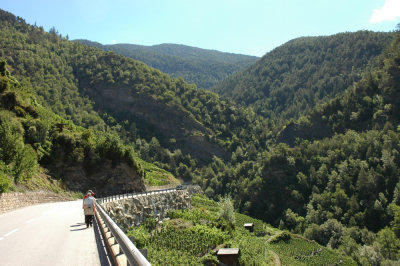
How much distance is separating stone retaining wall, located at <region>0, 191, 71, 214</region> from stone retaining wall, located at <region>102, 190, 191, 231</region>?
315 inches

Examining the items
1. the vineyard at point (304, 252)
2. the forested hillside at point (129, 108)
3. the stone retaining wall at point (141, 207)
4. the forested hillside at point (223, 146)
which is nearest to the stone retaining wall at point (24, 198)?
the forested hillside at point (223, 146)

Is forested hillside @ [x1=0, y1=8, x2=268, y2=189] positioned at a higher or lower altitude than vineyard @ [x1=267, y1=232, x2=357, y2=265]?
higher

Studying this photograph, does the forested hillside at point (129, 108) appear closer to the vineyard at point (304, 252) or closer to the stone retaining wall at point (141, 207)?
the vineyard at point (304, 252)

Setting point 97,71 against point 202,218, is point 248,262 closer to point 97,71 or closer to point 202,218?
point 202,218

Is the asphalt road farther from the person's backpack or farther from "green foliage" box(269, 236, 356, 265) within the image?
"green foliage" box(269, 236, 356, 265)

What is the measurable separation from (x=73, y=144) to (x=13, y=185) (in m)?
21.6

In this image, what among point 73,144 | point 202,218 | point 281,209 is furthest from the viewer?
point 281,209

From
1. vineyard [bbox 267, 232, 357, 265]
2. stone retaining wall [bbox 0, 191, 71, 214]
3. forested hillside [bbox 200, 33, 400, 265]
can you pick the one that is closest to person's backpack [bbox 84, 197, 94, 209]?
stone retaining wall [bbox 0, 191, 71, 214]

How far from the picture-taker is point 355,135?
476 ft

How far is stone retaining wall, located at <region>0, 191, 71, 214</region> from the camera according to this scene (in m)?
24.7

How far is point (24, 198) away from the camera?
30594 mm

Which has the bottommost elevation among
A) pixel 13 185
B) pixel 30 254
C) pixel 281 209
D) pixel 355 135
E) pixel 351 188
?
pixel 281 209

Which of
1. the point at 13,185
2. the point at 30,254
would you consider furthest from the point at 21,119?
the point at 30,254

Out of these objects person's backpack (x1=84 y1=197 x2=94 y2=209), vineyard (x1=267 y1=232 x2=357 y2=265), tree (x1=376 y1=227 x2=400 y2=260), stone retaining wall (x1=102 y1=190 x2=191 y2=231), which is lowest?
tree (x1=376 y1=227 x2=400 y2=260)
